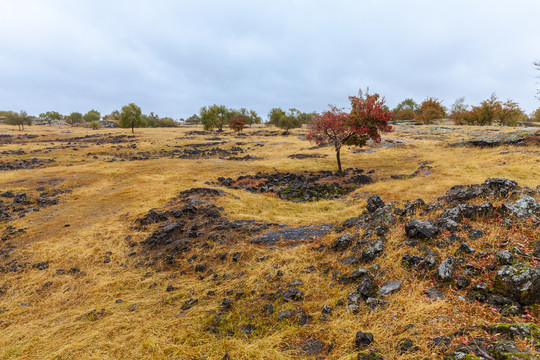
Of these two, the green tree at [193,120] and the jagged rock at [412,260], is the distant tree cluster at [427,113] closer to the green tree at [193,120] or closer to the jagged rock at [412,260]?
the jagged rock at [412,260]

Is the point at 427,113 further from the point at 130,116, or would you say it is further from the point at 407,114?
the point at 130,116

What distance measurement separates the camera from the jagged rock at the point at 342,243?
7645 mm

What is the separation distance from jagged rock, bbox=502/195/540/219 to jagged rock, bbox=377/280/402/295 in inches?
168

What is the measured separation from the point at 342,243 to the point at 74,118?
146521mm

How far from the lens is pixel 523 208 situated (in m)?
6.54

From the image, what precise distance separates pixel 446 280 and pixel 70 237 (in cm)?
1385

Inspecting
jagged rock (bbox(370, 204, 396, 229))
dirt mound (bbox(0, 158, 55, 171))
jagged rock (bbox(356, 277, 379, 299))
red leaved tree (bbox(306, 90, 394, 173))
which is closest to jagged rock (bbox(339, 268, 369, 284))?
jagged rock (bbox(356, 277, 379, 299))

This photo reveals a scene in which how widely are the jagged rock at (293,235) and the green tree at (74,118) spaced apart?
141840 mm

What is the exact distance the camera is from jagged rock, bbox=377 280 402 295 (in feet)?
16.8

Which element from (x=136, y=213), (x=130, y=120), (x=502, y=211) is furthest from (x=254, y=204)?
(x=130, y=120)

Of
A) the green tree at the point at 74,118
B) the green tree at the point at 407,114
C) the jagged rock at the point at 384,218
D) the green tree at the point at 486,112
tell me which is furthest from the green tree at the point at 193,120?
the jagged rock at the point at 384,218

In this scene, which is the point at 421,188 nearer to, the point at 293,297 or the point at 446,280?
the point at 446,280

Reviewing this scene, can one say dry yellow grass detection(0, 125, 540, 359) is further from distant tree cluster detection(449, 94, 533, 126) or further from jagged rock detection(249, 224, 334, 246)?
distant tree cluster detection(449, 94, 533, 126)

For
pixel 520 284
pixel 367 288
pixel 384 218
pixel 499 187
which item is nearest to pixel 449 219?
pixel 384 218
